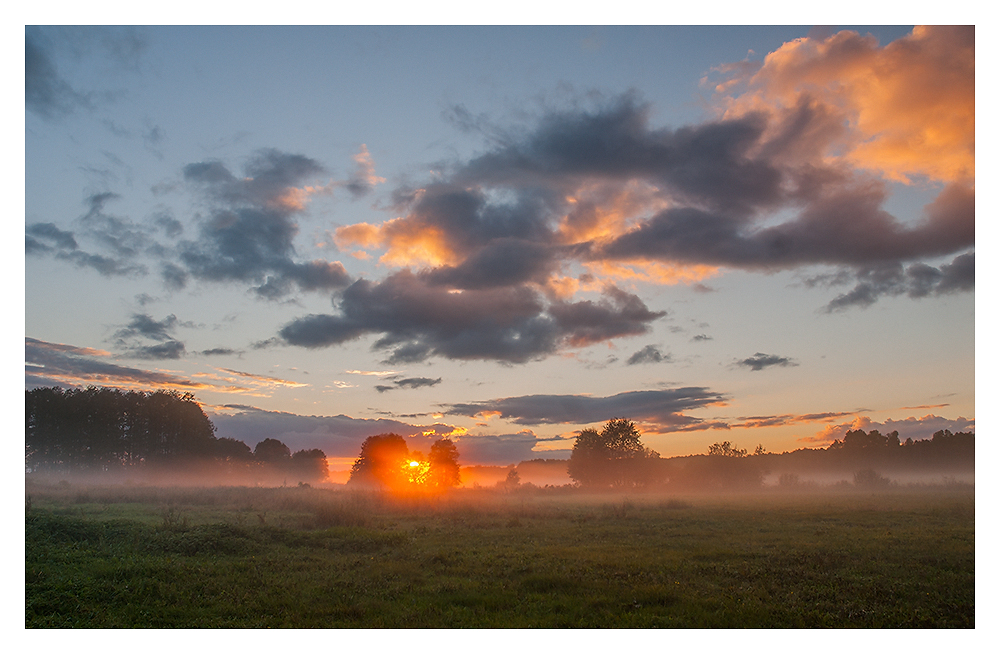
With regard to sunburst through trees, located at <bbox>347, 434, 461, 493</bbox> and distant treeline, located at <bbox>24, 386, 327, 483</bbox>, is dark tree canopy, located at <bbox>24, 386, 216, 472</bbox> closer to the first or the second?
distant treeline, located at <bbox>24, 386, 327, 483</bbox>

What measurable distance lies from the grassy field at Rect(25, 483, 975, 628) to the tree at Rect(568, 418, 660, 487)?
76.0 m

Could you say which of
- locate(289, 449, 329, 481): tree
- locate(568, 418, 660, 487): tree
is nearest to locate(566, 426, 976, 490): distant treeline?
locate(568, 418, 660, 487): tree

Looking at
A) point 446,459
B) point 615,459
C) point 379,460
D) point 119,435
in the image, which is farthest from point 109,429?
point 615,459

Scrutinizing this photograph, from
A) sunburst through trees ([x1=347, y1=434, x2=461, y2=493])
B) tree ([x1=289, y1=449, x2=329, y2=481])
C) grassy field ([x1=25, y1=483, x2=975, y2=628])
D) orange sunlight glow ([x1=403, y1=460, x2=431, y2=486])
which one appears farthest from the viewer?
tree ([x1=289, y1=449, x2=329, y2=481])

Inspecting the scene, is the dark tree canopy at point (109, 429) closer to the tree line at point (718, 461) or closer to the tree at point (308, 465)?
the tree at point (308, 465)

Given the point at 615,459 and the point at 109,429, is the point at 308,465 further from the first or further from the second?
the point at 615,459

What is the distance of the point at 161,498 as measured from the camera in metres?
40.2

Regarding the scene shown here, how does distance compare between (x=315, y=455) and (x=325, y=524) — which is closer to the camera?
(x=325, y=524)

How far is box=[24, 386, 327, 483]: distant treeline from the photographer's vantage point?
253 feet

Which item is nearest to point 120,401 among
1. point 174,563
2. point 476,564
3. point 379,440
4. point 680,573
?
point 379,440

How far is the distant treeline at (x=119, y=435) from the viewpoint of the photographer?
77125 mm

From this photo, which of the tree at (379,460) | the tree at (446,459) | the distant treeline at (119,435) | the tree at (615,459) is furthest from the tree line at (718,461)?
the distant treeline at (119,435)
